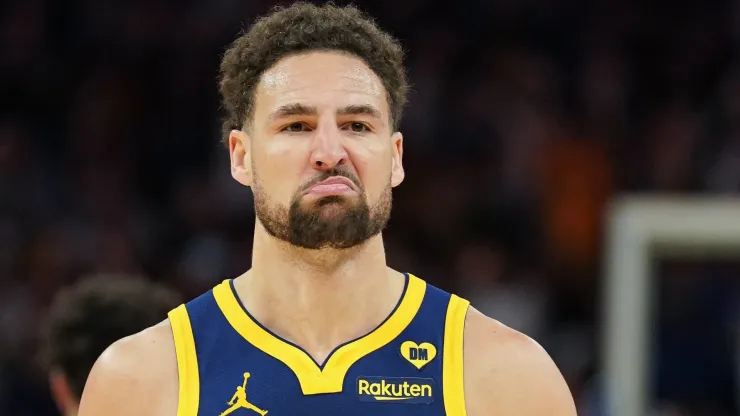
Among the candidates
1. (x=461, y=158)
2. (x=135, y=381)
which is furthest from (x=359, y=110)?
(x=461, y=158)

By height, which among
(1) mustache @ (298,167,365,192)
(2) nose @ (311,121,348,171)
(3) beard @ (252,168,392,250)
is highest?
(2) nose @ (311,121,348,171)

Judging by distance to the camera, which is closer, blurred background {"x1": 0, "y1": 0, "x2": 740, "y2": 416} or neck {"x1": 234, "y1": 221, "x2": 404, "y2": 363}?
neck {"x1": 234, "y1": 221, "x2": 404, "y2": 363}

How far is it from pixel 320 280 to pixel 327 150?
0.39 m

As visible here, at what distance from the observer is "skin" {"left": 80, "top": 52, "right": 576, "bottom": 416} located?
3.55 m

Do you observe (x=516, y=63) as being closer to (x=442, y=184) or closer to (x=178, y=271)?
(x=442, y=184)

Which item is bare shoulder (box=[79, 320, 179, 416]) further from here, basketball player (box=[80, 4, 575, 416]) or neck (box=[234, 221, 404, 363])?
neck (box=[234, 221, 404, 363])

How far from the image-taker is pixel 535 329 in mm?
8961

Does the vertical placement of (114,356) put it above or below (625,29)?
below

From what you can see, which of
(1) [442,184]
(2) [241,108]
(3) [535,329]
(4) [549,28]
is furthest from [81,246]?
(2) [241,108]

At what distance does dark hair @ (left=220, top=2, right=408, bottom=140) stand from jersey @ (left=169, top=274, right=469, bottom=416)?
1.87ft

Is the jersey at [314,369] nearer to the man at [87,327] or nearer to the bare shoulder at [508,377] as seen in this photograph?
the bare shoulder at [508,377]

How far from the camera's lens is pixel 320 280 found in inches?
145

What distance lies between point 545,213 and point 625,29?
1783 millimetres

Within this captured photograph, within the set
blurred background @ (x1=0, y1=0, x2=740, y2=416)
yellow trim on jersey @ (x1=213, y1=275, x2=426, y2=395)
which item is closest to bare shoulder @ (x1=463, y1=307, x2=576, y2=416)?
yellow trim on jersey @ (x1=213, y1=275, x2=426, y2=395)
